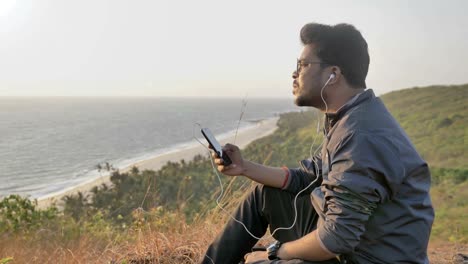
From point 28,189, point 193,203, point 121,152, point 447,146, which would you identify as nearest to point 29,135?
point 121,152

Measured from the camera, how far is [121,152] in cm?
4372

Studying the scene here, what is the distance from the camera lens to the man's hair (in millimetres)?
2242

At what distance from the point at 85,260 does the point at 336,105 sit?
2.69 m

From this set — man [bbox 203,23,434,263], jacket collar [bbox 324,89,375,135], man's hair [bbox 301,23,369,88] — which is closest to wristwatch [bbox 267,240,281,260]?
man [bbox 203,23,434,263]

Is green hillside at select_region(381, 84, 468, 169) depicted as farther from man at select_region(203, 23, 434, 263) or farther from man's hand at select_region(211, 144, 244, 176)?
man at select_region(203, 23, 434, 263)

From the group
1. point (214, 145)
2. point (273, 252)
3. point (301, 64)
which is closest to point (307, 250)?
point (273, 252)

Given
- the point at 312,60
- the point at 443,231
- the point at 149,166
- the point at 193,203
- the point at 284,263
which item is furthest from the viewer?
the point at 149,166

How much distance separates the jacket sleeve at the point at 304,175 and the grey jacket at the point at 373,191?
0.49 metres

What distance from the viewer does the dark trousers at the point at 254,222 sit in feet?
8.32

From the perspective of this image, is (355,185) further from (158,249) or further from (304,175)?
(158,249)

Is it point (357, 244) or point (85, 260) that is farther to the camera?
point (85, 260)

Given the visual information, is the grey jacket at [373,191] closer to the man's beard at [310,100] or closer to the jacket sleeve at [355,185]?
the jacket sleeve at [355,185]

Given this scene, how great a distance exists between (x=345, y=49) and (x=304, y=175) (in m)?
0.81

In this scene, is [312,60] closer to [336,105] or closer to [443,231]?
[336,105]
